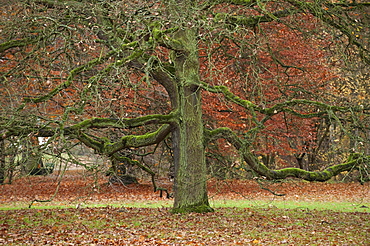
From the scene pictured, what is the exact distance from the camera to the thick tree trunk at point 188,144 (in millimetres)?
12133

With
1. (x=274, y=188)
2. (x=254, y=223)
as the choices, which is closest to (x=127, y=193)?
(x=274, y=188)

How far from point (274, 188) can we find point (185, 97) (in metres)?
12.4

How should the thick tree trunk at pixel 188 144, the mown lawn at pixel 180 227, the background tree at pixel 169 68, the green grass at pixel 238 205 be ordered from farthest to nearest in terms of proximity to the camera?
the green grass at pixel 238 205 → the thick tree trunk at pixel 188 144 → the background tree at pixel 169 68 → the mown lawn at pixel 180 227

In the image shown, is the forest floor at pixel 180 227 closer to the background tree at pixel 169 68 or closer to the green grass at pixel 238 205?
the green grass at pixel 238 205

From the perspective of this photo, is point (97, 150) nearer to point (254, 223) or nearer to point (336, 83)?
point (254, 223)

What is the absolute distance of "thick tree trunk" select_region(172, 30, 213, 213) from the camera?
39.8 ft

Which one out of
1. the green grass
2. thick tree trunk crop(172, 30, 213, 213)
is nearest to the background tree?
thick tree trunk crop(172, 30, 213, 213)

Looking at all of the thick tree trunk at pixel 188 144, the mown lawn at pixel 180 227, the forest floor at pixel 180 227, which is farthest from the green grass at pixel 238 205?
the thick tree trunk at pixel 188 144

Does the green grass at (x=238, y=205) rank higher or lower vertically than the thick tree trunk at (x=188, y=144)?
lower

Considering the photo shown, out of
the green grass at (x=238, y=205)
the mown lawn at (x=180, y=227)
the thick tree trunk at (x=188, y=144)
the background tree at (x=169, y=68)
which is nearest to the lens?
the mown lawn at (x=180, y=227)

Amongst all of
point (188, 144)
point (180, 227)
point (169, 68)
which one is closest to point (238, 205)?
point (188, 144)

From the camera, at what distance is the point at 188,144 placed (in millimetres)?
12156

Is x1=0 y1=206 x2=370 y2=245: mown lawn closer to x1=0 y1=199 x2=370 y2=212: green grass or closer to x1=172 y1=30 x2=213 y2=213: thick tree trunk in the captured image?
x1=172 y1=30 x2=213 y2=213: thick tree trunk

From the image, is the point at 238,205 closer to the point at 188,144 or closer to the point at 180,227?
the point at 188,144
